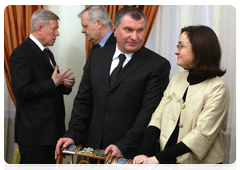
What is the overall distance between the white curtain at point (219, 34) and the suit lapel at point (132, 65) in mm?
938

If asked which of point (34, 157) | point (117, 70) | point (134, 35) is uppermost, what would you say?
point (134, 35)

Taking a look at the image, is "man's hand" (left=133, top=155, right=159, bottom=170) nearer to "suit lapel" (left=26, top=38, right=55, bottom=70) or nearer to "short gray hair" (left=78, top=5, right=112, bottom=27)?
"suit lapel" (left=26, top=38, right=55, bottom=70)

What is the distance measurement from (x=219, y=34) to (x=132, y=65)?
1.10m

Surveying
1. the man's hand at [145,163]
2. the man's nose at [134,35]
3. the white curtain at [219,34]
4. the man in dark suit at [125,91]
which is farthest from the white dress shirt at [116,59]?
the white curtain at [219,34]

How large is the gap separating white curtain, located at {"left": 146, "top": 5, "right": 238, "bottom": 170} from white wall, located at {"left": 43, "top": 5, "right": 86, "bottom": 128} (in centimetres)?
113

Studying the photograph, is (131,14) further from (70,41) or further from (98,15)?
(70,41)

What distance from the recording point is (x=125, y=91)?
218 cm

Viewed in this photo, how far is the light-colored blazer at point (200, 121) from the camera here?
170 centimetres

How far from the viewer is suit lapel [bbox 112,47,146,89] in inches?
86.8

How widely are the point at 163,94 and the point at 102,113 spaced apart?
19.9 inches

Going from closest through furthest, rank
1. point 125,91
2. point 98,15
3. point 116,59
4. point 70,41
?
point 125,91 → point 116,59 → point 98,15 → point 70,41

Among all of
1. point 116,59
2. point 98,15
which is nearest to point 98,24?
point 98,15

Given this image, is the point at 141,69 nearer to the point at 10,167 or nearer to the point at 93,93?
the point at 93,93

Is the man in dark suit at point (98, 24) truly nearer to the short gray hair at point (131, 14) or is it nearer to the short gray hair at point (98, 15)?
the short gray hair at point (98, 15)
